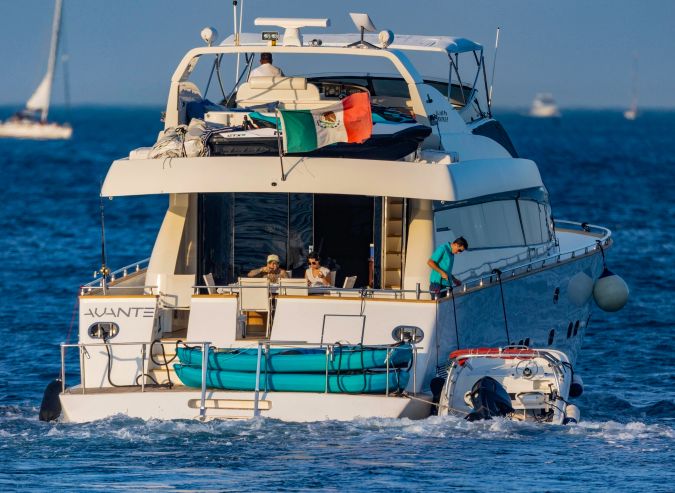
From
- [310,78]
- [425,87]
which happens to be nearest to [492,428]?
[425,87]

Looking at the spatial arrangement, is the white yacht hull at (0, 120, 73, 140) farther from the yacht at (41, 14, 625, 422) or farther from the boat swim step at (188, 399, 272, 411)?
the boat swim step at (188, 399, 272, 411)

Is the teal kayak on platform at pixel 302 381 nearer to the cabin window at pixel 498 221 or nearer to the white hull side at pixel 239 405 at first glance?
the white hull side at pixel 239 405

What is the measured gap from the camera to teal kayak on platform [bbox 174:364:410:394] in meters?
15.5

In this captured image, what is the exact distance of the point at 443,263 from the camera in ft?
55.0

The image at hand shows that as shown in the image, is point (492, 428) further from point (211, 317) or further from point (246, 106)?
point (246, 106)

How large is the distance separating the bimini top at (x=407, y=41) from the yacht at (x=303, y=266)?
86 cm

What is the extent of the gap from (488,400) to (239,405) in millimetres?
2444

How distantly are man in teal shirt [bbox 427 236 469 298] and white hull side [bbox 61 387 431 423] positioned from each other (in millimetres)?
1494

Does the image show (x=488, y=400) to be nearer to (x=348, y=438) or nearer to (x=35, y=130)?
(x=348, y=438)

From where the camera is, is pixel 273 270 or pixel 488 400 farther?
pixel 273 270

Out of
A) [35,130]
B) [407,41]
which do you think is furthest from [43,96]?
[407,41]

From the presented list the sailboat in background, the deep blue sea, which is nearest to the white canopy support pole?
the sailboat in background

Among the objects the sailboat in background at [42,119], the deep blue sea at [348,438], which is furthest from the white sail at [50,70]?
the deep blue sea at [348,438]

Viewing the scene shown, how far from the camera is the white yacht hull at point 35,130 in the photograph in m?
120
